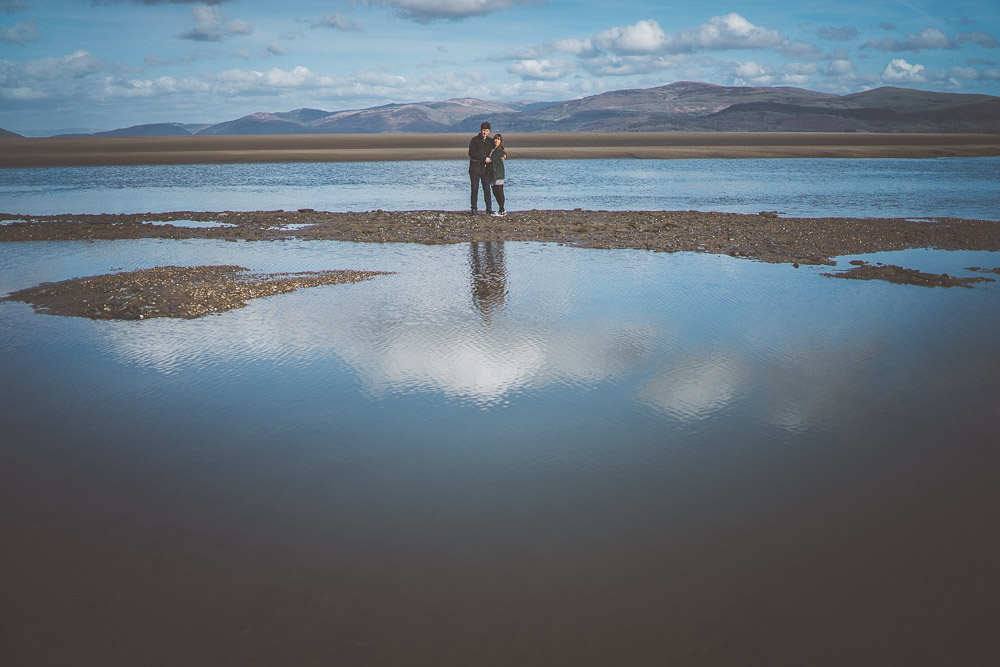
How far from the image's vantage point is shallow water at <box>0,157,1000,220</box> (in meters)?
23.8

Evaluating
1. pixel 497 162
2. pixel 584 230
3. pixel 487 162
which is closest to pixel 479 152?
pixel 487 162

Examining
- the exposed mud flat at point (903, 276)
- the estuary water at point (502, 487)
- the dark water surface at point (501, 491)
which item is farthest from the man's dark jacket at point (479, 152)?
the dark water surface at point (501, 491)

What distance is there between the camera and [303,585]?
146 inches

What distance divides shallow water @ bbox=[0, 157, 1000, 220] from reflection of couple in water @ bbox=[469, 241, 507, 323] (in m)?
7.89

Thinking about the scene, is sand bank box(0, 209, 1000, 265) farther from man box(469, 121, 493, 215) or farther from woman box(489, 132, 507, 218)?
man box(469, 121, 493, 215)

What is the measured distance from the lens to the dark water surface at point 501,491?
3.40 meters

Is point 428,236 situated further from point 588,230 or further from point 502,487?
point 502,487

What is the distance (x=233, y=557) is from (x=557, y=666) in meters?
1.90

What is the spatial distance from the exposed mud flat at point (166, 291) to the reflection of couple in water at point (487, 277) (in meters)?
1.91

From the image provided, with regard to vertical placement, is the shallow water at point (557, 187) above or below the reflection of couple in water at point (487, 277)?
above

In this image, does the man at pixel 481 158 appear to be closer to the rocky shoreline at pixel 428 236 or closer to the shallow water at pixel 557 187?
the rocky shoreline at pixel 428 236

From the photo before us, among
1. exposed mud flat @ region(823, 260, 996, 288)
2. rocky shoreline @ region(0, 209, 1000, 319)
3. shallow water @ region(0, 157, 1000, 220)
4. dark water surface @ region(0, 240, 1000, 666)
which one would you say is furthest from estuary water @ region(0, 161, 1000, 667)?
shallow water @ region(0, 157, 1000, 220)

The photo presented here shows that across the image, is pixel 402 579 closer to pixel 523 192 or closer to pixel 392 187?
pixel 523 192

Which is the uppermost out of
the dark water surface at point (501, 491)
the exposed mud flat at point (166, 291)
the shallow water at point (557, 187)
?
the shallow water at point (557, 187)
